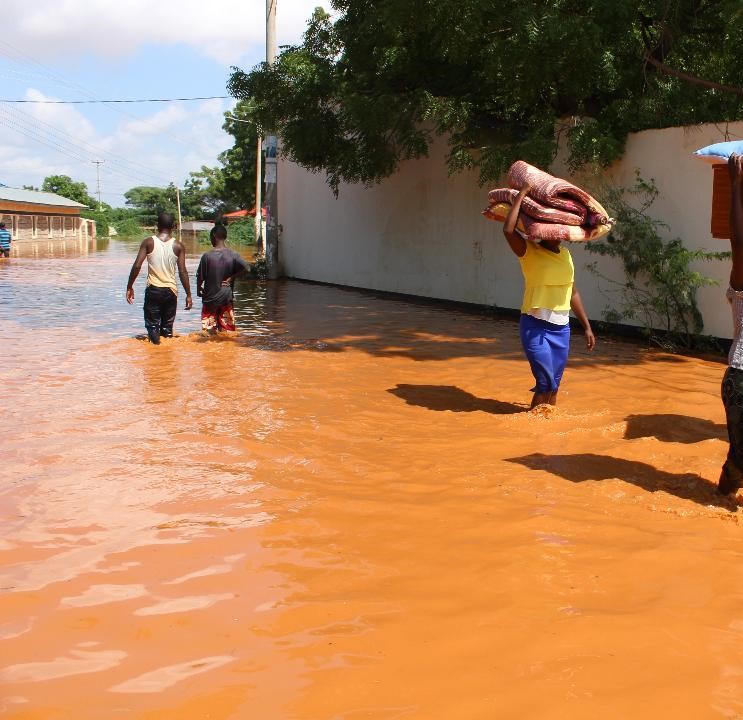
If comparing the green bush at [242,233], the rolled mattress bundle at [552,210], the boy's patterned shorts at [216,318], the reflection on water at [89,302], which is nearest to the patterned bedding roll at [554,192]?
the rolled mattress bundle at [552,210]

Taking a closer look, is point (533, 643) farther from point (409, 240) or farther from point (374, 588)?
point (409, 240)

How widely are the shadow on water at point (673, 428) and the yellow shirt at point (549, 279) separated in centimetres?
108

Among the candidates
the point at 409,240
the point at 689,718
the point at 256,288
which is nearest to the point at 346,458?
the point at 689,718

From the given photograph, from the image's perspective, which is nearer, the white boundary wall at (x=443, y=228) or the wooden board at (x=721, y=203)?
the wooden board at (x=721, y=203)

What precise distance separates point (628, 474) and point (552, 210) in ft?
7.54

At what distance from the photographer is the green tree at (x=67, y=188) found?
83312 mm

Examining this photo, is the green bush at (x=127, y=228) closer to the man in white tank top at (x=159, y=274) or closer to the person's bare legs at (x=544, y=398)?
the man in white tank top at (x=159, y=274)

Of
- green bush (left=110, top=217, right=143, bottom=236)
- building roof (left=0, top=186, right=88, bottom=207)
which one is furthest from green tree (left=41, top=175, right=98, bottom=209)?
building roof (left=0, top=186, right=88, bottom=207)

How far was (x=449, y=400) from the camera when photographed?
25.0 feet

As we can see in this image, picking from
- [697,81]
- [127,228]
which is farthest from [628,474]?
[127,228]

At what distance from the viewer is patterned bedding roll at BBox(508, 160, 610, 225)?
21.6 ft

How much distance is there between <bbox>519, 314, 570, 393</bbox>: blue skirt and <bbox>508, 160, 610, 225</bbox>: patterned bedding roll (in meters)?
0.91

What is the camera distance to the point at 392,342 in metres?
11.3

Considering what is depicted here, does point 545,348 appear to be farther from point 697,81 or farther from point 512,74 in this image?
point 512,74
